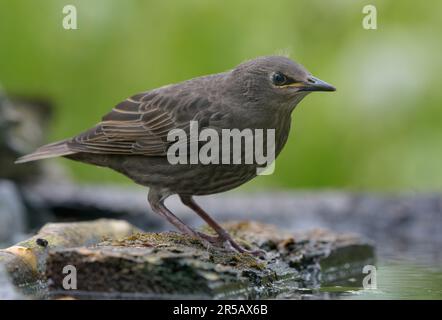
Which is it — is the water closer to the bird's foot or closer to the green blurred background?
the bird's foot

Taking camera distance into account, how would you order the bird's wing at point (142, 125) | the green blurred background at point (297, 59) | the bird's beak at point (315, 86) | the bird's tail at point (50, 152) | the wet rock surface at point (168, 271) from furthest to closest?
the green blurred background at point (297, 59) → the bird's tail at point (50, 152) → the bird's wing at point (142, 125) → the bird's beak at point (315, 86) → the wet rock surface at point (168, 271)

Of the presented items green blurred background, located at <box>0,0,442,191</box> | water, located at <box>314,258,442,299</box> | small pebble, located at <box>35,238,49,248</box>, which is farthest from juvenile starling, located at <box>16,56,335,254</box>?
green blurred background, located at <box>0,0,442,191</box>

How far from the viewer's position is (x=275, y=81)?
572 centimetres

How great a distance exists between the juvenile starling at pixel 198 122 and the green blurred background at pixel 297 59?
449 centimetres

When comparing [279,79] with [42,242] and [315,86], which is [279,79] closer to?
[315,86]

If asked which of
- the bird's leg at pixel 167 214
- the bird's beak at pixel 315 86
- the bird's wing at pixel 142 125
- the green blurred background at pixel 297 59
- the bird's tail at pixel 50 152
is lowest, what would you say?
the bird's leg at pixel 167 214

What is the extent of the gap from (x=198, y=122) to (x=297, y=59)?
525 cm

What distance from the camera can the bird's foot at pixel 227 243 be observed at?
556 cm

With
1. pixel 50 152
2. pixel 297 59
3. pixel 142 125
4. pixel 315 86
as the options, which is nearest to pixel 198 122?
pixel 142 125

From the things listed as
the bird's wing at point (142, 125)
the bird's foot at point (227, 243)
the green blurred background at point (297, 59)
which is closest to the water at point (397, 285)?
the bird's foot at point (227, 243)

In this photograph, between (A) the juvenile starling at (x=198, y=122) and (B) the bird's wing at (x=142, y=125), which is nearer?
(A) the juvenile starling at (x=198, y=122)

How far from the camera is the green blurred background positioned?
10.6m

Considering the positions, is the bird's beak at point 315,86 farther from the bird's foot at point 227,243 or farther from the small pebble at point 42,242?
the small pebble at point 42,242
